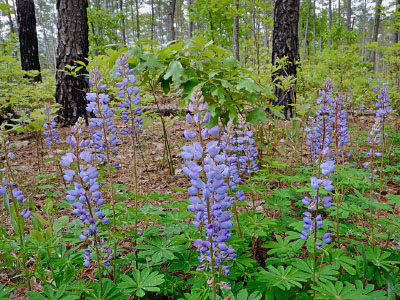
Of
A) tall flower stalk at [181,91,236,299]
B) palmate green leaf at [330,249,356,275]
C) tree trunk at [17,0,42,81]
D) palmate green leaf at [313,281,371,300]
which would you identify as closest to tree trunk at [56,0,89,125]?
tree trunk at [17,0,42,81]

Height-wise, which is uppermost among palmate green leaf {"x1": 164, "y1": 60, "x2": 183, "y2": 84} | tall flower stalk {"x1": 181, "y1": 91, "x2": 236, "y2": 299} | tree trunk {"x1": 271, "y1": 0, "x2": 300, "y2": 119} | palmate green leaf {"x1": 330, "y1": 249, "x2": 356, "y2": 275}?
tree trunk {"x1": 271, "y1": 0, "x2": 300, "y2": 119}

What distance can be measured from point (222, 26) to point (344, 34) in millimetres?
6729

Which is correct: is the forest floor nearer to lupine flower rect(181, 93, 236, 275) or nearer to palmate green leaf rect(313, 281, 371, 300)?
palmate green leaf rect(313, 281, 371, 300)

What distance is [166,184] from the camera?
350 centimetres

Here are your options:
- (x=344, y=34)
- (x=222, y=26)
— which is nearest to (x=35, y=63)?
(x=222, y=26)

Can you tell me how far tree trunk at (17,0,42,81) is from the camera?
766cm

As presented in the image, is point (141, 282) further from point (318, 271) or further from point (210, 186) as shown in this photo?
point (318, 271)

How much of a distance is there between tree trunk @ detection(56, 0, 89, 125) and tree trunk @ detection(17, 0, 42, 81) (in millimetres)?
3151

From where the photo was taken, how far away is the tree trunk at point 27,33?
766 centimetres

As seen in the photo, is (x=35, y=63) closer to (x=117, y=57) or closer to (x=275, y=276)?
(x=117, y=57)

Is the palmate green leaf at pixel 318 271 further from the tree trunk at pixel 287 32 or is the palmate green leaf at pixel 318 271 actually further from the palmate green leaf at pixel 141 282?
the tree trunk at pixel 287 32

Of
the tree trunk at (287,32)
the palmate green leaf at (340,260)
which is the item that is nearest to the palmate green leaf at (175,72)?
the palmate green leaf at (340,260)

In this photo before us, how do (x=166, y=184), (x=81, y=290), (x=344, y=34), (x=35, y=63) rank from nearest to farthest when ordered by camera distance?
1. (x=81, y=290)
2. (x=166, y=184)
3. (x=35, y=63)
4. (x=344, y=34)

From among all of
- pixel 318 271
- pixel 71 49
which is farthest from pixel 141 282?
pixel 71 49
